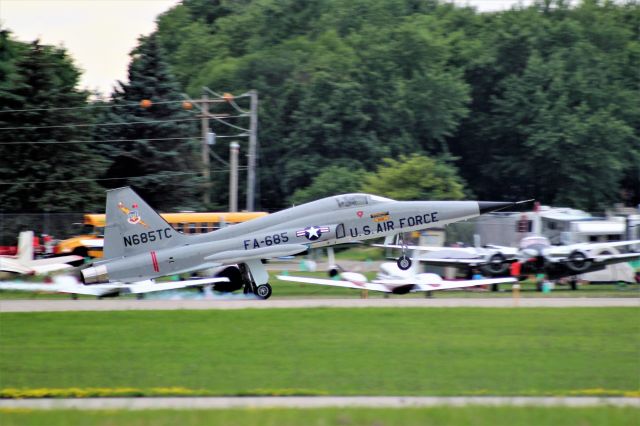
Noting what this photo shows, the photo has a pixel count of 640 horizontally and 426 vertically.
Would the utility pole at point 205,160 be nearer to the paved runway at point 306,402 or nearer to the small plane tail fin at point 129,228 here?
the small plane tail fin at point 129,228

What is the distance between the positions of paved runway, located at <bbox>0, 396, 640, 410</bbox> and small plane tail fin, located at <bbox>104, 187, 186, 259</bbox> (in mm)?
13841

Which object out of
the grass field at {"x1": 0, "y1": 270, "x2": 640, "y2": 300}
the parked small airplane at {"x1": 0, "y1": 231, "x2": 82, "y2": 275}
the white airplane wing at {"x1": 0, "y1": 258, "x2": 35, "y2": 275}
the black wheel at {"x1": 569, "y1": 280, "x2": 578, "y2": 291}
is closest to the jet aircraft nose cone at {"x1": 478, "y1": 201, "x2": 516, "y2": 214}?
the grass field at {"x1": 0, "y1": 270, "x2": 640, "y2": 300}

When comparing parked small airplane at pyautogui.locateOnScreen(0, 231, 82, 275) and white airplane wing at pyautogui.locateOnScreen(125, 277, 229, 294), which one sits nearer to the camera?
white airplane wing at pyautogui.locateOnScreen(125, 277, 229, 294)

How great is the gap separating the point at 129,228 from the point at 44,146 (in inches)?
1207

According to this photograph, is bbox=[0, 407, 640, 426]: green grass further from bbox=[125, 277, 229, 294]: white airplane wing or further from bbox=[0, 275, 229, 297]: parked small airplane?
bbox=[0, 275, 229, 297]: parked small airplane

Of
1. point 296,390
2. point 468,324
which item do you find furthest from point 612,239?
point 296,390

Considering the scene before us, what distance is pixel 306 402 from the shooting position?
1407 centimetres

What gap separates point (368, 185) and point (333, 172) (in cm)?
408

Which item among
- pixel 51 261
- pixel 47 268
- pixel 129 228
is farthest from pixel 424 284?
pixel 51 261

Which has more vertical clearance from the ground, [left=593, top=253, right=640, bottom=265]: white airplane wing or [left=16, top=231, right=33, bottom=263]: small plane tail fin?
[left=16, top=231, right=33, bottom=263]: small plane tail fin

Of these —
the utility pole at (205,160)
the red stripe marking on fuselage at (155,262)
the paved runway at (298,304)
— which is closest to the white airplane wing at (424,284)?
the paved runway at (298,304)

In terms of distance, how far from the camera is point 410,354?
1770 cm

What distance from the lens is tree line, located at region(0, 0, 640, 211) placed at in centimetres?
5762

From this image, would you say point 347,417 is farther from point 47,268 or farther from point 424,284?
Result: point 47,268
